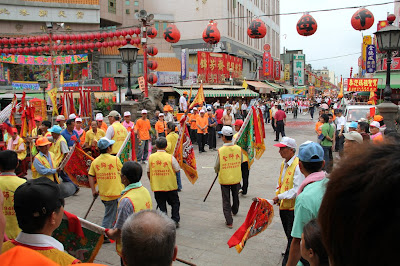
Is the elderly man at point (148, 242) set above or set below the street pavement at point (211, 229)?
above

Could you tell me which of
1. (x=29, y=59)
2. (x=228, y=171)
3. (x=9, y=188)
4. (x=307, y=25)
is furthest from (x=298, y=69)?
(x=9, y=188)

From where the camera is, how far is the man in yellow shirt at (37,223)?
2.19 metres

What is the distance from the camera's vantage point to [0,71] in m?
28.5

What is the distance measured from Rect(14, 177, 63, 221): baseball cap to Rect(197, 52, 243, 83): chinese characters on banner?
94.8ft

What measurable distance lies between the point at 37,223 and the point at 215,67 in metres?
31.5

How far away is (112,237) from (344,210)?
2549 millimetres

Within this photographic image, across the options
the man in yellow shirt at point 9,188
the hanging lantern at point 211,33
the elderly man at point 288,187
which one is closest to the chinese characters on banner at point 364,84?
the hanging lantern at point 211,33

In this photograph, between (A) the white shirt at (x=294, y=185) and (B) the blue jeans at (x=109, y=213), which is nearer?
(A) the white shirt at (x=294, y=185)

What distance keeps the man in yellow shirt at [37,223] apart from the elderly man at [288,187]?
2.62 meters

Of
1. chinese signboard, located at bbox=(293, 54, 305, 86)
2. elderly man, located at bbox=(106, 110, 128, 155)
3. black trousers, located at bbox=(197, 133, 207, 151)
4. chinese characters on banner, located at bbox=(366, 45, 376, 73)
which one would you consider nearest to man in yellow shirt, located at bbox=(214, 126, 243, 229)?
elderly man, located at bbox=(106, 110, 128, 155)

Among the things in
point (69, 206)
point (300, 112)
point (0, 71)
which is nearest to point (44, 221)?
point (69, 206)

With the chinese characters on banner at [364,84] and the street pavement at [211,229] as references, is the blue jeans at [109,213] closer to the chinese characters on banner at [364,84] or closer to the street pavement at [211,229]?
the street pavement at [211,229]

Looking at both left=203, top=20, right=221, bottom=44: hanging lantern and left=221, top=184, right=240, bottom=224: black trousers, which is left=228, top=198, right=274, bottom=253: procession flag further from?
left=203, top=20, right=221, bottom=44: hanging lantern

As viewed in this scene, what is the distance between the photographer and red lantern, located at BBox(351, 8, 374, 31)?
1227cm
